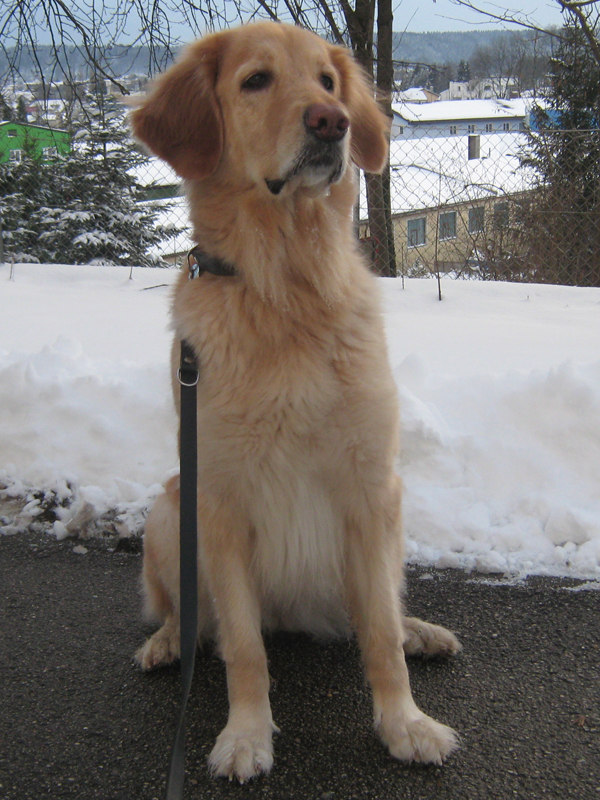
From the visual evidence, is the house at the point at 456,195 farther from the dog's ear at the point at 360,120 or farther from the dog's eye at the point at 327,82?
the dog's eye at the point at 327,82

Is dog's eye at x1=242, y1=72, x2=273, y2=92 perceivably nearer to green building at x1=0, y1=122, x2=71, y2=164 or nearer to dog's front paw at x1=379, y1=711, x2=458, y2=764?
dog's front paw at x1=379, y1=711, x2=458, y2=764

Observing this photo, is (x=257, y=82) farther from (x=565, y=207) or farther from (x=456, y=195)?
(x=565, y=207)

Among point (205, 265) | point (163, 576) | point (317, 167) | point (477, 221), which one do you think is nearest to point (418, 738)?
point (163, 576)

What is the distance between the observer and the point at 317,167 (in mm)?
2152

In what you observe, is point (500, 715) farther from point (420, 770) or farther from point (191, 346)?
point (191, 346)

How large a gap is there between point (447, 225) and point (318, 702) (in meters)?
7.73

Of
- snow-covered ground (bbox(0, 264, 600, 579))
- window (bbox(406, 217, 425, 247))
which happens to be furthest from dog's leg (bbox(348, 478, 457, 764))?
window (bbox(406, 217, 425, 247))

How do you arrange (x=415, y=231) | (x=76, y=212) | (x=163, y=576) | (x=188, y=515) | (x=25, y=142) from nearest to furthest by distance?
1. (x=188, y=515)
2. (x=163, y=576)
3. (x=415, y=231)
4. (x=76, y=212)
5. (x=25, y=142)

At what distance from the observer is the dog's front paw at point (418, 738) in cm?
202

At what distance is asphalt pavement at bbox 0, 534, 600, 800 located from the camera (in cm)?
198

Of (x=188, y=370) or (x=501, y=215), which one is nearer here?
(x=188, y=370)

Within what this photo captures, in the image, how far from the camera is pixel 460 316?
6.68m

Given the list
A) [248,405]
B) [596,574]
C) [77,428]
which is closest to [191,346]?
[248,405]

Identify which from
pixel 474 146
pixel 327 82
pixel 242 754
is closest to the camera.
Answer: pixel 242 754
